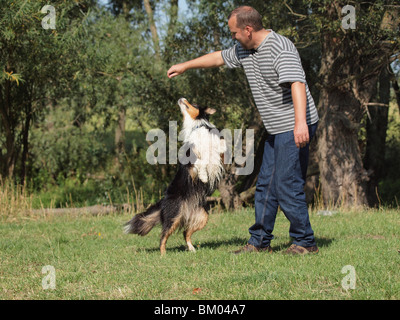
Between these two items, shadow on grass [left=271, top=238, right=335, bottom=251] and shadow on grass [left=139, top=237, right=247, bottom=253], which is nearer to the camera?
shadow on grass [left=271, top=238, right=335, bottom=251]

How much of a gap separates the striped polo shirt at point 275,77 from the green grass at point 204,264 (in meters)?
1.34

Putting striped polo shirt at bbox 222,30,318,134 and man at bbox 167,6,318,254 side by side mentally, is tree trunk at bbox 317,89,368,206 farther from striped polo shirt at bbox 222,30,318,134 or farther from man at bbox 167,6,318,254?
striped polo shirt at bbox 222,30,318,134

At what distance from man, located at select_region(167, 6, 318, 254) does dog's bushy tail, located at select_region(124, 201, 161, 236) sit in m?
→ 1.16

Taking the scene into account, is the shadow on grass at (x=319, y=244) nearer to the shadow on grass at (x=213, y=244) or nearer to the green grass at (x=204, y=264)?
the green grass at (x=204, y=264)

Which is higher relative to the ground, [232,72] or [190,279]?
[232,72]

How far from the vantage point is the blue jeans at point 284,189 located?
4.93 meters

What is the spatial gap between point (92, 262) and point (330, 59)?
274 inches

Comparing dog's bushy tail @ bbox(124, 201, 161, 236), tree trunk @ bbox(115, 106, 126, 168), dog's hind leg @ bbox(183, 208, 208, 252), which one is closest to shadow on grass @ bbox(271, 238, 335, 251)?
dog's hind leg @ bbox(183, 208, 208, 252)

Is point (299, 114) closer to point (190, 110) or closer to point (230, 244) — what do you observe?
point (190, 110)

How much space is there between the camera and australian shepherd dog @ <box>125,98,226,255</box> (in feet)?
18.1
